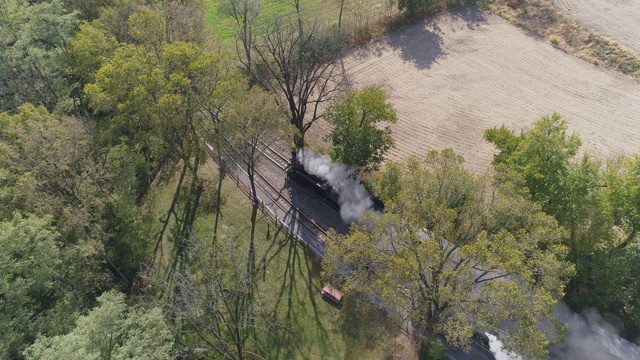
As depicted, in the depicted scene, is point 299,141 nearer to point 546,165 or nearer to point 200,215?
point 200,215

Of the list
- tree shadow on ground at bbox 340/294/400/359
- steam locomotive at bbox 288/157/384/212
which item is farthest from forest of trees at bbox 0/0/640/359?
steam locomotive at bbox 288/157/384/212

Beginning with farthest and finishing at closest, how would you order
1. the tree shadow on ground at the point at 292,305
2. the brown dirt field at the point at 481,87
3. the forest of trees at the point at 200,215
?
1. the brown dirt field at the point at 481,87
2. the tree shadow on ground at the point at 292,305
3. the forest of trees at the point at 200,215

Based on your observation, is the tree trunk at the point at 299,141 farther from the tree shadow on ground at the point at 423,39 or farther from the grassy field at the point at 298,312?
the tree shadow on ground at the point at 423,39

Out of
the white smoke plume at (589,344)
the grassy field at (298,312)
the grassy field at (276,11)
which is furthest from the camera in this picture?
the grassy field at (276,11)

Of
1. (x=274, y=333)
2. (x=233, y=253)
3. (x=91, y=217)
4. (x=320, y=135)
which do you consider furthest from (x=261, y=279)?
(x=320, y=135)

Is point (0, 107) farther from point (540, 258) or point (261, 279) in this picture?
point (540, 258)

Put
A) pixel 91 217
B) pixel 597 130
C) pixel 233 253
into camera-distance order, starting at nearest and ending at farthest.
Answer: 1. pixel 233 253
2. pixel 91 217
3. pixel 597 130

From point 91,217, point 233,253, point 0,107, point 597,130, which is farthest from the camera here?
point 597,130

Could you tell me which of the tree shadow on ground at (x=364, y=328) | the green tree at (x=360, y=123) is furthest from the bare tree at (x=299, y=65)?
the tree shadow on ground at (x=364, y=328)
